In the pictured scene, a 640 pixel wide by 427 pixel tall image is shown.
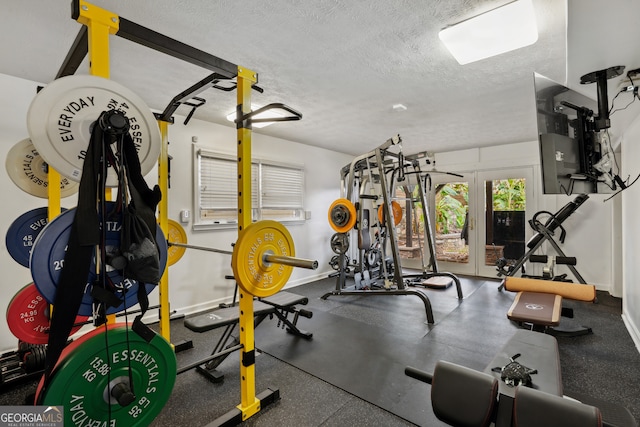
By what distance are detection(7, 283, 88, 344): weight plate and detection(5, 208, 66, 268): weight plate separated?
23 centimetres

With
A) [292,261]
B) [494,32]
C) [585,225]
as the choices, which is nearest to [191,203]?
[292,261]

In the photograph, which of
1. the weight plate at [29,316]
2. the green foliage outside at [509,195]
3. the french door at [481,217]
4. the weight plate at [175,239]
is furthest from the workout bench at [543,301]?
the weight plate at [29,316]

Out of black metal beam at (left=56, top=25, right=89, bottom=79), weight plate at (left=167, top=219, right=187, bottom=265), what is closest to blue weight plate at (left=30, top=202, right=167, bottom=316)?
black metal beam at (left=56, top=25, right=89, bottom=79)

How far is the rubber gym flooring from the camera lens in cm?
188

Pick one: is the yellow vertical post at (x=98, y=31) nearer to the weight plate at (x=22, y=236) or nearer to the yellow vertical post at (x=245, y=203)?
the yellow vertical post at (x=245, y=203)

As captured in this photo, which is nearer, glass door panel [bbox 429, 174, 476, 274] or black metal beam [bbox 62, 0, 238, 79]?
black metal beam [bbox 62, 0, 238, 79]

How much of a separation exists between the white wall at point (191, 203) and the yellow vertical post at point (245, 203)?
2.17 meters

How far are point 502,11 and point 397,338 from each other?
8.82 feet

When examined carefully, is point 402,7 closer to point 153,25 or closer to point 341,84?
point 341,84

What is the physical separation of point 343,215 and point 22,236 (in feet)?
10.3

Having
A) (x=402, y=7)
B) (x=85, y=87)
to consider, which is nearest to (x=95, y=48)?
(x=85, y=87)

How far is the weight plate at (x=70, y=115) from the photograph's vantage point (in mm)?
916

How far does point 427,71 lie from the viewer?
2.48m

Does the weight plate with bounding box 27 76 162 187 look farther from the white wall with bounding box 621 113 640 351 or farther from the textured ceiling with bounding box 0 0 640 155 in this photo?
the white wall with bounding box 621 113 640 351
